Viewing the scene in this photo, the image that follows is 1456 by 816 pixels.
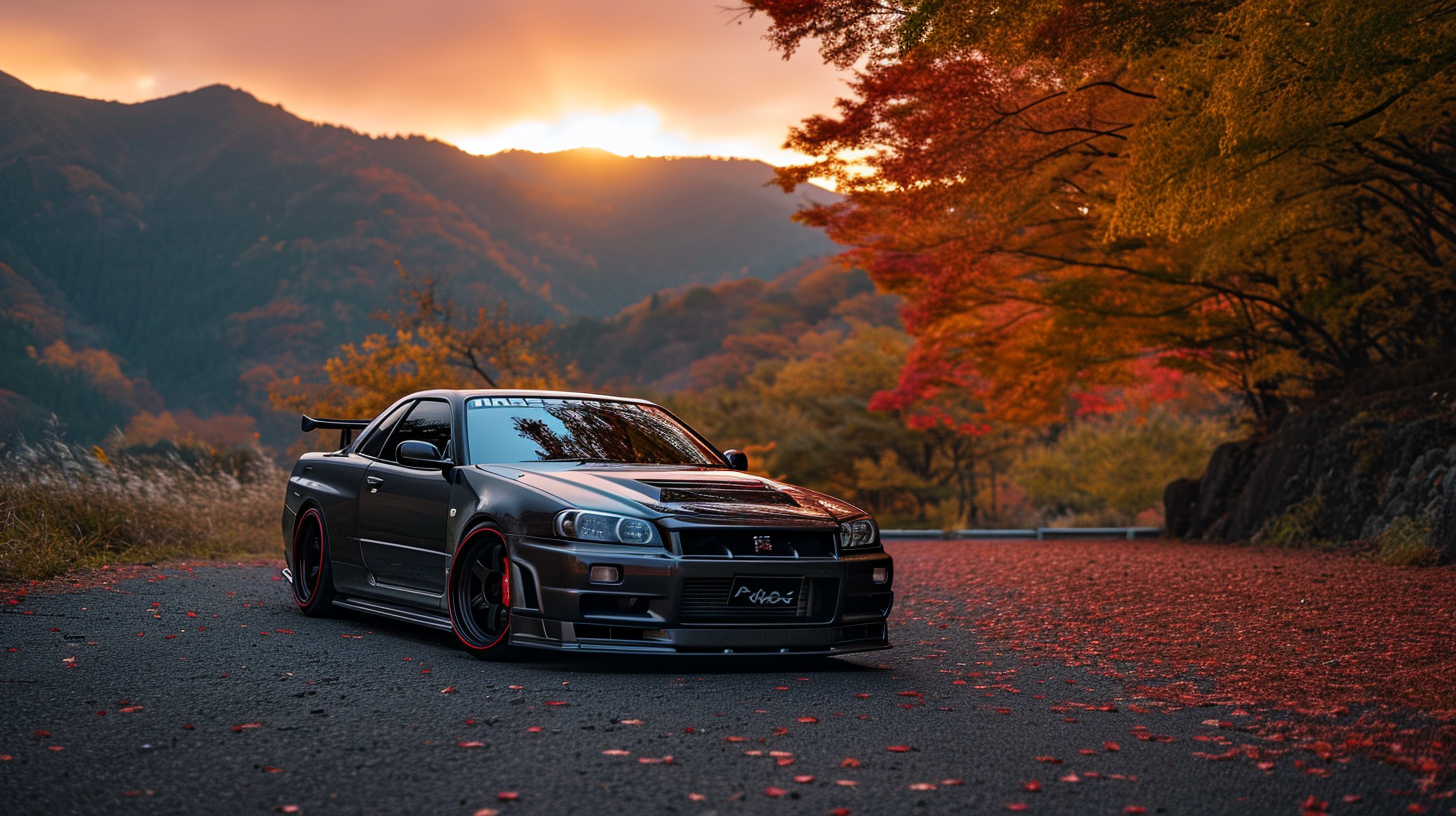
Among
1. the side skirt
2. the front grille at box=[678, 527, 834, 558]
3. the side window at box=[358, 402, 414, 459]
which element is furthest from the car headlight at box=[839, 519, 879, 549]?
the side window at box=[358, 402, 414, 459]

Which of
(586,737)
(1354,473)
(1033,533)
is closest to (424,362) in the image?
(1033,533)

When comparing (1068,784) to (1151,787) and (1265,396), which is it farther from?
(1265,396)

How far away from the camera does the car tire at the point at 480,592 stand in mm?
6672

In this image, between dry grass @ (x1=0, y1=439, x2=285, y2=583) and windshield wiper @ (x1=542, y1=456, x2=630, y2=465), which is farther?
dry grass @ (x1=0, y1=439, x2=285, y2=583)

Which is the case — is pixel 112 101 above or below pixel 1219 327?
above

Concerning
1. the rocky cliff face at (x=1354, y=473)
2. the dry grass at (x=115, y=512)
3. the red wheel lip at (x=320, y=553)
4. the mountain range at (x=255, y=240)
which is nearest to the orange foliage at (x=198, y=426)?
the mountain range at (x=255, y=240)

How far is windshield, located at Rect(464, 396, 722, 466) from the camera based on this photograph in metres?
7.45

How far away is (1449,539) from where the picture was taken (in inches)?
479

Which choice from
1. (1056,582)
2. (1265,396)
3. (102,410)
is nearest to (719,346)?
(102,410)

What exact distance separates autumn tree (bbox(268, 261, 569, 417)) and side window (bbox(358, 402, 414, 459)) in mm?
19736

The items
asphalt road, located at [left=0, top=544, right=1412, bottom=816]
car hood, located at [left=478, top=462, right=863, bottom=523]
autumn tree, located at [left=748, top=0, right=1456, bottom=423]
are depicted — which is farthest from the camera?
autumn tree, located at [left=748, top=0, right=1456, bottom=423]

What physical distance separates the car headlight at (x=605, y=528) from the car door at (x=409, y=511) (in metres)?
1.16

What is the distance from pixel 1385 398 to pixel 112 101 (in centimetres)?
9819

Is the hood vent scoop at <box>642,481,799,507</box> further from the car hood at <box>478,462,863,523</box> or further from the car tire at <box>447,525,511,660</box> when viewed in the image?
the car tire at <box>447,525,511,660</box>
